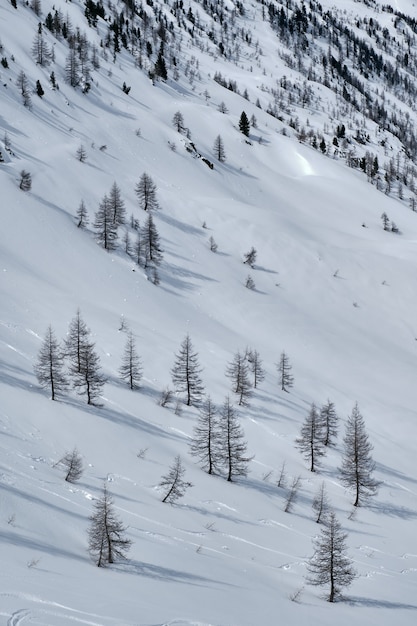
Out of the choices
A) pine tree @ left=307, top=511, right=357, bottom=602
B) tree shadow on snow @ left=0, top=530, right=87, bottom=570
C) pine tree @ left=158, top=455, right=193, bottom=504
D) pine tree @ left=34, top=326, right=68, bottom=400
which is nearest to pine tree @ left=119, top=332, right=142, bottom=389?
pine tree @ left=34, top=326, right=68, bottom=400

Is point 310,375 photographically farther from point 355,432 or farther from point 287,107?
point 287,107

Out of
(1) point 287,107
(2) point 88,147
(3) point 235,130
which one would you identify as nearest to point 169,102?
(3) point 235,130

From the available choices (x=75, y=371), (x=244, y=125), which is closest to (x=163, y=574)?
(x=75, y=371)

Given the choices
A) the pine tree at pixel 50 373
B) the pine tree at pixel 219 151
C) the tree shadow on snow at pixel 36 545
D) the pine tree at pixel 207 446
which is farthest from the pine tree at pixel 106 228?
the pine tree at pixel 219 151

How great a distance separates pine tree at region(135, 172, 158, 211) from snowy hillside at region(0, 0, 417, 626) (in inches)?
55.8

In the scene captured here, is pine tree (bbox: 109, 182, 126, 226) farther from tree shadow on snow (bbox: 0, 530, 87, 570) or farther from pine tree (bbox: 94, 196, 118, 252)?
tree shadow on snow (bbox: 0, 530, 87, 570)

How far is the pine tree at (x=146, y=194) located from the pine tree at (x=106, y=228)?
1109cm

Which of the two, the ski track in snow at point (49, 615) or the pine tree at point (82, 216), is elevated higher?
the ski track in snow at point (49, 615)

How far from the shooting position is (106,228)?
61781 millimetres

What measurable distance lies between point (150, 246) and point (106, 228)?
20.2 feet

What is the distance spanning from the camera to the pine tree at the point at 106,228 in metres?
61.3

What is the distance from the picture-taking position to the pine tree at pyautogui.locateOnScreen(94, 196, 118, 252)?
61.3 meters

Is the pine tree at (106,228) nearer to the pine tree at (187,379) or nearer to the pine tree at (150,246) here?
the pine tree at (150,246)

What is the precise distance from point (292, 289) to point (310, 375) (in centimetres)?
2115
